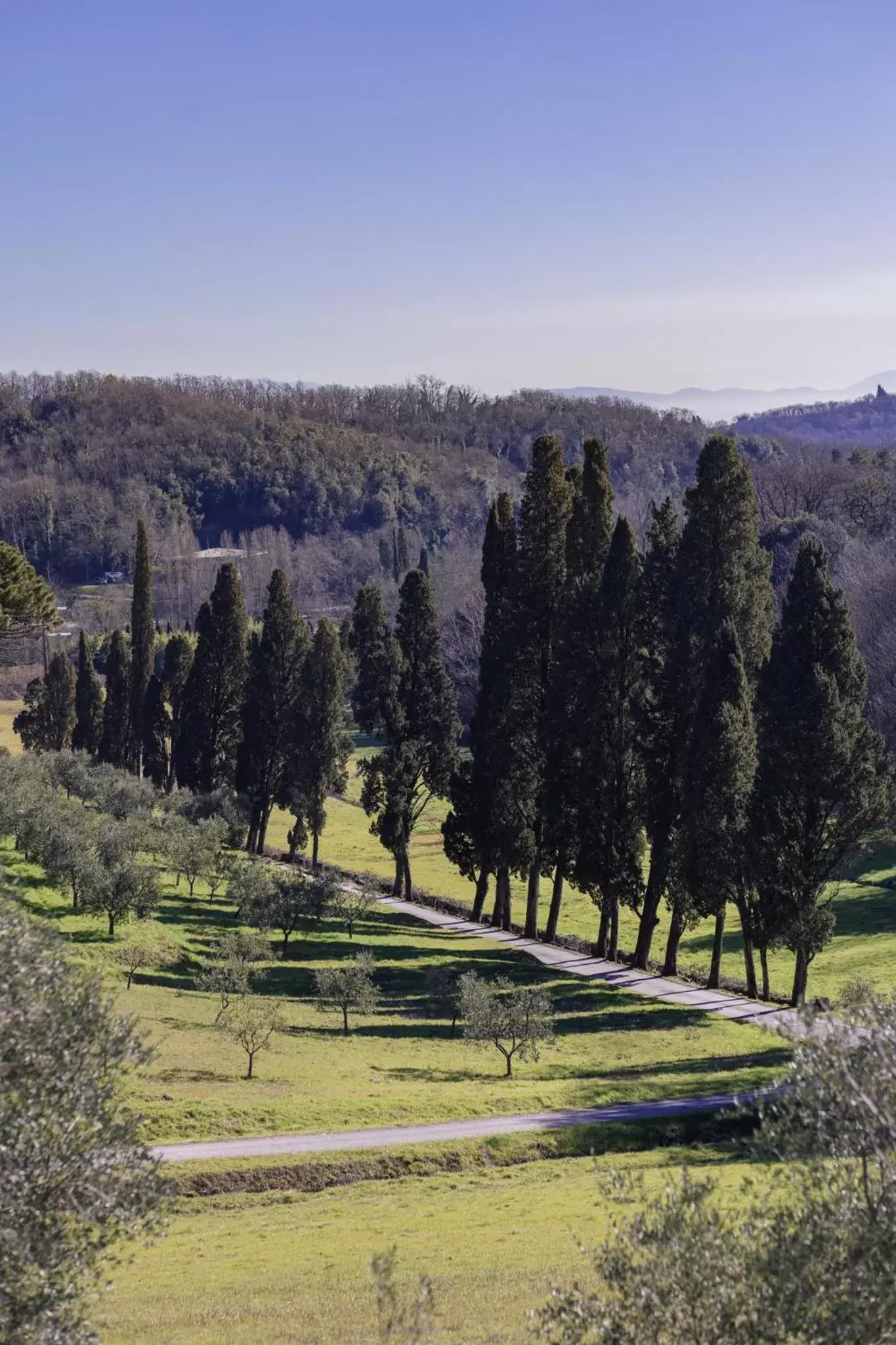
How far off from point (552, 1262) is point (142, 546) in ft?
197

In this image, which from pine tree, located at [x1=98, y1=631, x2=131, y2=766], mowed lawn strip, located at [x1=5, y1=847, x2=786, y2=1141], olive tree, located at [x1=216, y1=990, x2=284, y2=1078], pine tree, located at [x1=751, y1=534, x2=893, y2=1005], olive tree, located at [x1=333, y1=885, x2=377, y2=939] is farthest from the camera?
pine tree, located at [x1=98, y1=631, x2=131, y2=766]

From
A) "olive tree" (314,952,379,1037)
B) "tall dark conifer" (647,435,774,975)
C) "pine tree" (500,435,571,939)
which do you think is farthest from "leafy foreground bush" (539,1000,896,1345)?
"pine tree" (500,435,571,939)

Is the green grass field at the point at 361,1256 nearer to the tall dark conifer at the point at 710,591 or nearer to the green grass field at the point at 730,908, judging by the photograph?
the green grass field at the point at 730,908

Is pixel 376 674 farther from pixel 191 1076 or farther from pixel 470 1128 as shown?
pixel 470 1128

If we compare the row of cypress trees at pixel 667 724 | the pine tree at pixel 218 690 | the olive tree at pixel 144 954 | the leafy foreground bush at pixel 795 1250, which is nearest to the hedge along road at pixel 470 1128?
the row of cypress trees at pixel 667 724

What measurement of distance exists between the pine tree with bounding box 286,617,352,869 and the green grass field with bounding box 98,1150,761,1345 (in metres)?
31.3

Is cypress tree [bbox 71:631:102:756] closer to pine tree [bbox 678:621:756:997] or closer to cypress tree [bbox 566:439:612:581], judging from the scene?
cypress tree [bbox 566:439:612:581]

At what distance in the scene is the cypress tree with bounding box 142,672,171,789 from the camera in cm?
6862

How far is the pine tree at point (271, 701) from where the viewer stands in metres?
58.9

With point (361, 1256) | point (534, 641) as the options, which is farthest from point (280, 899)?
point (361, 1256)

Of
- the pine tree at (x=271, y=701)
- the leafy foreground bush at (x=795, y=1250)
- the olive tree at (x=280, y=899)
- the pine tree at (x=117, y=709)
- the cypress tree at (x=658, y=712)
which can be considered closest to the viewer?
the leafy foreground bush at (x=795, y=1250)

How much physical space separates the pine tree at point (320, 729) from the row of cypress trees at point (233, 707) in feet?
0.15

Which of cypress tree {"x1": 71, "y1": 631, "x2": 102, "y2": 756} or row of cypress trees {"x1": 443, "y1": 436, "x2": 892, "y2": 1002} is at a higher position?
row of cypress trees {"x1": 443, "y1": 436, "x2": 892, "y2": 1002}

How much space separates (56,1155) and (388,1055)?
21.5m
